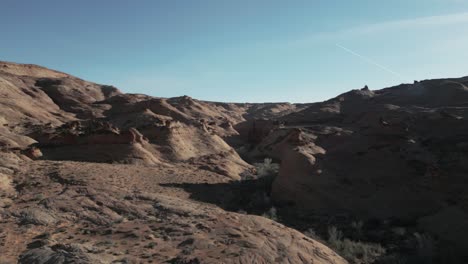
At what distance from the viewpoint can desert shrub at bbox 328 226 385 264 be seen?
13.8 metres

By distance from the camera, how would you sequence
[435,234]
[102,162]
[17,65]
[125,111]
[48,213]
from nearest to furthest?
[48,213] < [435,234] < [102,162] < [125,111] < [17,65]

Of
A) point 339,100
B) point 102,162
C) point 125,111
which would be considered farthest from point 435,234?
point 339,100

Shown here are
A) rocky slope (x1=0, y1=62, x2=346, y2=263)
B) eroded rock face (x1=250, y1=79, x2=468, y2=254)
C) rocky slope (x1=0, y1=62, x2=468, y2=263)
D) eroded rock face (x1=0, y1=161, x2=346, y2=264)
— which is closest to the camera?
eroded rock face (x1=0, y1=161, x2=346, y2=264)

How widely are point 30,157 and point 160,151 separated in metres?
9.65

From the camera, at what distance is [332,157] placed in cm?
2420

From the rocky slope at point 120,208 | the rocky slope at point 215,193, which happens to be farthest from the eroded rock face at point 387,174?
the rocky slope at point 120,208

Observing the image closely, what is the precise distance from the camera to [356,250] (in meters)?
14.5

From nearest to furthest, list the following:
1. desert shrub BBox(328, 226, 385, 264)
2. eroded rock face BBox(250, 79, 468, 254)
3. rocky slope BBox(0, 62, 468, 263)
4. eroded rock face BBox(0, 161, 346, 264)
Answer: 1. eroded rock face BBox(0, 161, 346, 264)
2. rocky slope BBox(0, 62, 468, 263)
3. desert shrub BBox(328, 226, 385, 264)
4. eroded rock face BBox(250, 79, 468, 254)

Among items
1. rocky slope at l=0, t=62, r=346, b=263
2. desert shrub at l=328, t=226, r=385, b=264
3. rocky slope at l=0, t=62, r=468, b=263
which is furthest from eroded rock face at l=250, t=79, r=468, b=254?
rocky slope at l=0, t=62, r=346, b=263

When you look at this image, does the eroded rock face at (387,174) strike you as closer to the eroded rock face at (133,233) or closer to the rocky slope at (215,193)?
the rocky slope at (215,193)

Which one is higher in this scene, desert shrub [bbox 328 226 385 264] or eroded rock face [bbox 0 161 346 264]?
eroded rock face [bbox 0 161 346 264]

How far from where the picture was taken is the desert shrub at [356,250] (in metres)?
13.8

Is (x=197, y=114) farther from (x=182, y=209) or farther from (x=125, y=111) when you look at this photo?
(x=182, y=209)

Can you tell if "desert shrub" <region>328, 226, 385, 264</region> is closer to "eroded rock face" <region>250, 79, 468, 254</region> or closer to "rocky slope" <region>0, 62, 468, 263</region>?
"rocky slope" <region>0, 62, 468, 263</region>
